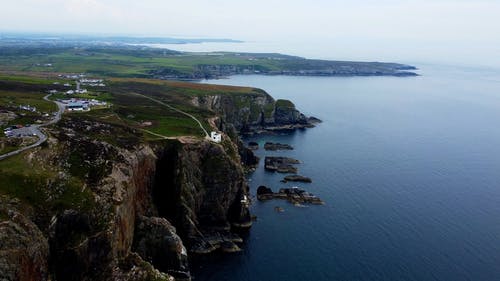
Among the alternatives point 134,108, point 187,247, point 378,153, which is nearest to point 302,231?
point 187,247

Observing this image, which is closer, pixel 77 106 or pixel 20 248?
pixel 20 248

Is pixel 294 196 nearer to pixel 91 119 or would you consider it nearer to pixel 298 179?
pixel 298 179

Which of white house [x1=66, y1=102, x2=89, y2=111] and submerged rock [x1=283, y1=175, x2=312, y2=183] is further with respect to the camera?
submerged rock [x1=283, y1=175, x2=312, y2=183]

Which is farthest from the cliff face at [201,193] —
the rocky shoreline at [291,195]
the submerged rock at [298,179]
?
the submerged rock at [298,179]

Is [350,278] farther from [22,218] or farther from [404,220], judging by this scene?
[22,218]

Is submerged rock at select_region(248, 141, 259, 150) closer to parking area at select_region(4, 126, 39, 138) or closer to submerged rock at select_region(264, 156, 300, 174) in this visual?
submerged rock at select_region(264, 156, 300, 174)

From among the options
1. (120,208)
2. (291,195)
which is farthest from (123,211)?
(291,195)

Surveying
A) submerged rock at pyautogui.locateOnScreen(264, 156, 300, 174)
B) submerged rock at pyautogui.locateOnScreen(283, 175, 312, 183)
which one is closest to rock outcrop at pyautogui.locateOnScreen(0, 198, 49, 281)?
submerged rock at pyautogui.locateOnScreen(283, 175, 312, 183)

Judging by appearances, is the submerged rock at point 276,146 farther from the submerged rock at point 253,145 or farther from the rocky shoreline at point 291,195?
the rocky shoreline at point 291,195

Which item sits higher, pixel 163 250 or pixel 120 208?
pixel 120 208

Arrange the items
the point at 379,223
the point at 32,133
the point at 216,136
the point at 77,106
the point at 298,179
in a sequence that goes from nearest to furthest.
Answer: the point at 32,133, the point at 379,223, the point at 216,136, the point at 77,106, the point at 298,179

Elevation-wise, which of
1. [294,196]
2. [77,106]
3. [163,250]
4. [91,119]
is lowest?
[294,196]
